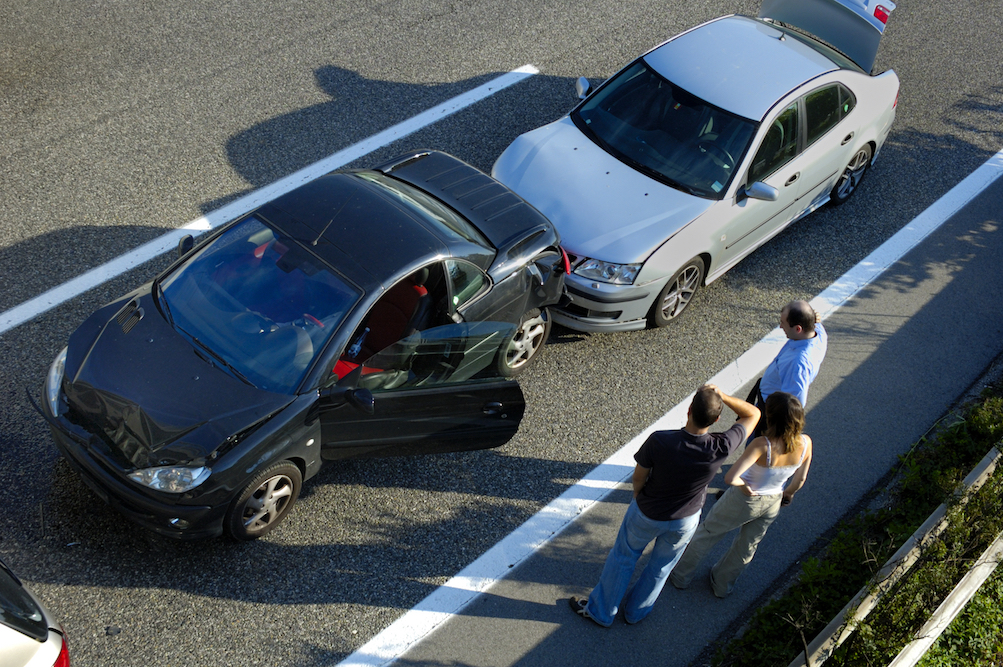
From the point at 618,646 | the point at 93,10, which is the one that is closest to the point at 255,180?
the point at 93,10

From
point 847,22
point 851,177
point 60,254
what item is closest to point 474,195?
point 60,254

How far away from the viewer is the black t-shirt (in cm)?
445

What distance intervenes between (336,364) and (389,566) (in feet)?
4.43

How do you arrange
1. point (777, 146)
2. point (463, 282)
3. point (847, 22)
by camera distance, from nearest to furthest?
point (463, 282)
point (777, 146)
point (847, 22)

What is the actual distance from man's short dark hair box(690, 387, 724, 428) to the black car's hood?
2365 millimetres

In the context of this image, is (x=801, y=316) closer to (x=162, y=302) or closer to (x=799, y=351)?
(x=799, y=351)

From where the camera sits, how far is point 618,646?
525 cm

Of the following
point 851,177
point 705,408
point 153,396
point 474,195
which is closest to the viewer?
point 705,408

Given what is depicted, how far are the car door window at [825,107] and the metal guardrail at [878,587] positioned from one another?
3506mm

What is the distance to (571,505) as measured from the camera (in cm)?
600

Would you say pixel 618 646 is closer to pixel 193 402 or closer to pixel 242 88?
pixel 193 402

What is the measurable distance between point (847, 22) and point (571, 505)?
6.18 metres

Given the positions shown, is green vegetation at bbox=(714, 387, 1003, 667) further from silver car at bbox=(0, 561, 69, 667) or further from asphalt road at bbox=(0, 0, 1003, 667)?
silver car at bbox=(0, 561, 69, 667)

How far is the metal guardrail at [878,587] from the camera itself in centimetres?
452
